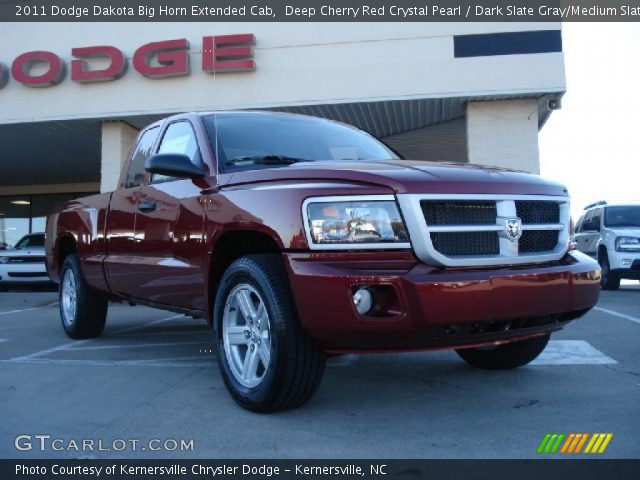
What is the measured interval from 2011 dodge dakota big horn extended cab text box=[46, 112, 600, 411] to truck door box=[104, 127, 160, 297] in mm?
708

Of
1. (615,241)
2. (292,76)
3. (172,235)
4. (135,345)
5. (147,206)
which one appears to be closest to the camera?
(172,235)

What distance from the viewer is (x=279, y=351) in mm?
2961

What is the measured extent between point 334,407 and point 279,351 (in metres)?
0.60

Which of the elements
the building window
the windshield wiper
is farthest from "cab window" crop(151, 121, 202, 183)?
the building window

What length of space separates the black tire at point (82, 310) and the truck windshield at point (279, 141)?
2.40 meters

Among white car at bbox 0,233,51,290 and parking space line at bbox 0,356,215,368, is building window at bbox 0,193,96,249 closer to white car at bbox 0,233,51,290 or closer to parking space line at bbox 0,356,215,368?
white car at bbox 0,233,51,290

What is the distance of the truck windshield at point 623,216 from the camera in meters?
11.8

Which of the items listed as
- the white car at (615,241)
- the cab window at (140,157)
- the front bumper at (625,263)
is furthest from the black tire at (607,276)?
the cab window at (140,157)

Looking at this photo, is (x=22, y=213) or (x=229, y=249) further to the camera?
(x=22, y=213)

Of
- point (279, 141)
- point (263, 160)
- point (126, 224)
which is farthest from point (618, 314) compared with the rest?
point (126, 224)

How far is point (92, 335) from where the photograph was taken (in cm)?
596

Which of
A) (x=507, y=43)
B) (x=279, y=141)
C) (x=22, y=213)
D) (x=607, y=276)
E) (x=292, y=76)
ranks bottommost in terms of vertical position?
(x=607, y=276)
